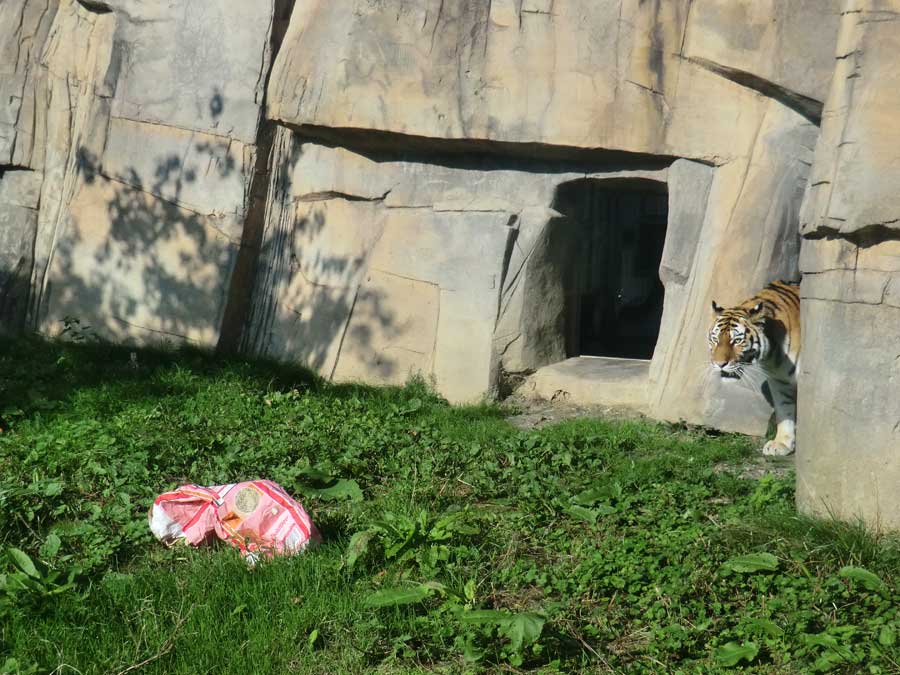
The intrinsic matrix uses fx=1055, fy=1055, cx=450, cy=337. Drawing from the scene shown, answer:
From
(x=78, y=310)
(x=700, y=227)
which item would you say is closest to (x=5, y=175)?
(x=78, y=310)

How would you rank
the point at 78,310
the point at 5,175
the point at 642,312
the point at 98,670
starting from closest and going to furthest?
1. the point at 98,670
2. the point at 78,310
3. the point at 5,175
4. the point at 642,312

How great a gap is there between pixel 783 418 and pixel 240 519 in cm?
372

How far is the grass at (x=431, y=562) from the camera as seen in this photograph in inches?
140

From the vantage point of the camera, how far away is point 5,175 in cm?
955

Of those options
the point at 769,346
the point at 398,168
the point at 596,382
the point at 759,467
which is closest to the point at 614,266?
the point at 398,168

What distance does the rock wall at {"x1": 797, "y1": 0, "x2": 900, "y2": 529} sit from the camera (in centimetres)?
435

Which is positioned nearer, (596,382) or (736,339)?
(736,339)

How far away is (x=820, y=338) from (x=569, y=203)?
11.9 ft

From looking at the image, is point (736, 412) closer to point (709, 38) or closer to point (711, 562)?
point (709, 38)

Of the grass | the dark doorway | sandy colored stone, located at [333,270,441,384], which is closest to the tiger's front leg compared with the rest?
the grass

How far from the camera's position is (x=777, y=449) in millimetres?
6406

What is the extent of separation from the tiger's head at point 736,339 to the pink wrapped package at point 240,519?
10.5 feet

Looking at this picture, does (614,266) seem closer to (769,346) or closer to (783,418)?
(769,346)

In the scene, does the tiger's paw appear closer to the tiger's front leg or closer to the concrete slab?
the tiger's front leg
